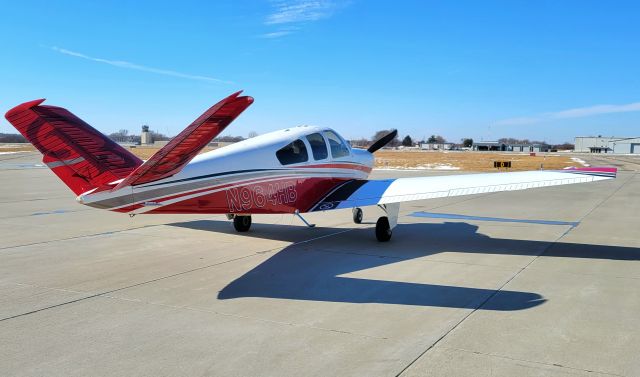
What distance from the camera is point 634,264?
8656 mm

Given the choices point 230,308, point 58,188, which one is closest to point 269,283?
point 230,308

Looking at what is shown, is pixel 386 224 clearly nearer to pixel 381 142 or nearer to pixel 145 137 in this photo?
pixel 381 142

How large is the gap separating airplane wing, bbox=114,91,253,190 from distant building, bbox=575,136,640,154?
591ft

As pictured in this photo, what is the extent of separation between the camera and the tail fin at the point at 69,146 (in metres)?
7.51

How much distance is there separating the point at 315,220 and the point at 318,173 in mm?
3550

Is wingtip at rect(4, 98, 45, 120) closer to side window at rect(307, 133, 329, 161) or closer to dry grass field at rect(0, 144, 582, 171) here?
side window at rect(307, 133, 329, 161)

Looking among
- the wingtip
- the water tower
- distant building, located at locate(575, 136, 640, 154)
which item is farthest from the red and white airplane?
distant building, located at locate(575, 136, 640, 154)

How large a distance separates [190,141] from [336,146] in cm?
555

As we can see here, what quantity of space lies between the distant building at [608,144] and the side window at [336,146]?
175 meters

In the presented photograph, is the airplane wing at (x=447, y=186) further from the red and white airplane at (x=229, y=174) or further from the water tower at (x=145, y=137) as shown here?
the water tower at (x=145, y=137)

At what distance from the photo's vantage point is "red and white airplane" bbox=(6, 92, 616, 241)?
24.1 ft

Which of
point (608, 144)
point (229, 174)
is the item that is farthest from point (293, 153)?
point (608, 144)

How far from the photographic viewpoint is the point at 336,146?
1176cm

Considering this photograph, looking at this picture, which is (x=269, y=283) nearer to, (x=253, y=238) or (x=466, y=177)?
(x=253, y=238)
